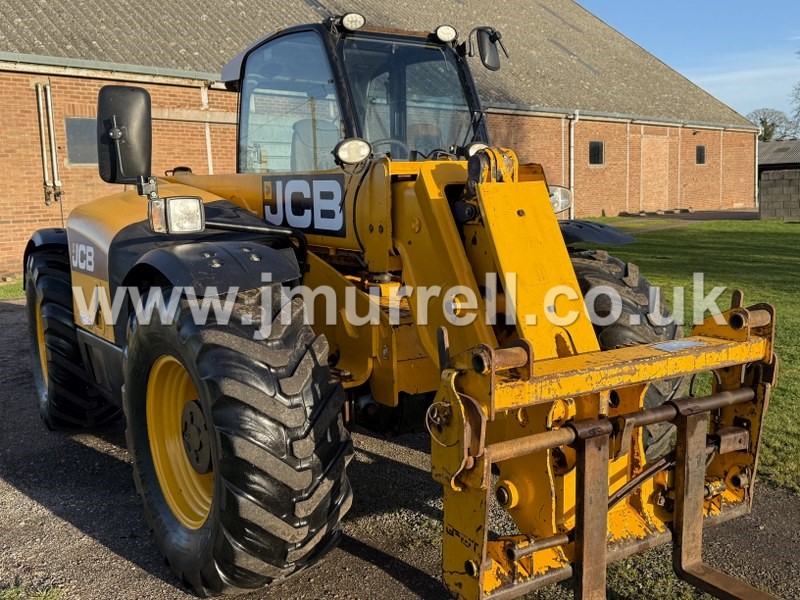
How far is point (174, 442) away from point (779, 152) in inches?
1913

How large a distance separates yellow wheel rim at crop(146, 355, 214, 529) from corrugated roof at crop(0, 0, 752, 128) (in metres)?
11.7

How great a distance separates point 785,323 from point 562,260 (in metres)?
6.34

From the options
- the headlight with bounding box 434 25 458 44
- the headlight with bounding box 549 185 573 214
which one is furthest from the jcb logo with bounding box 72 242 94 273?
the headlight with bounding box 549 185 573 214

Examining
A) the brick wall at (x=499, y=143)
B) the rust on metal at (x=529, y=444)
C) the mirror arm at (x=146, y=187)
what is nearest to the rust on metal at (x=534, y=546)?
the rust on metal at (x=529, y=444)

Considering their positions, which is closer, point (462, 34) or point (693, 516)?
point (693, 516)

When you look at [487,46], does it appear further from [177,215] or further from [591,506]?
[591,506]

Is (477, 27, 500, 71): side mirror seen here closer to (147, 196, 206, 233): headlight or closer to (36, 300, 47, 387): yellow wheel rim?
(147, 196, 206, 233): headlight

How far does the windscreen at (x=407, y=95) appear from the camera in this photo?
13.3 feet

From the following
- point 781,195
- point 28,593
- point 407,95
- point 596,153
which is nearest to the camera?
point 28,593

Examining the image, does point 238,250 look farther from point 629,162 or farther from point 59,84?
point 629,162

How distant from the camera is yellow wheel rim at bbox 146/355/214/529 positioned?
3.55 m

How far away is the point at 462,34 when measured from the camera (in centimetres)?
2344

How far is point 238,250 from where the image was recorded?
3.49 metres

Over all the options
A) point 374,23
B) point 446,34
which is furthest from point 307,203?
point 374,23
